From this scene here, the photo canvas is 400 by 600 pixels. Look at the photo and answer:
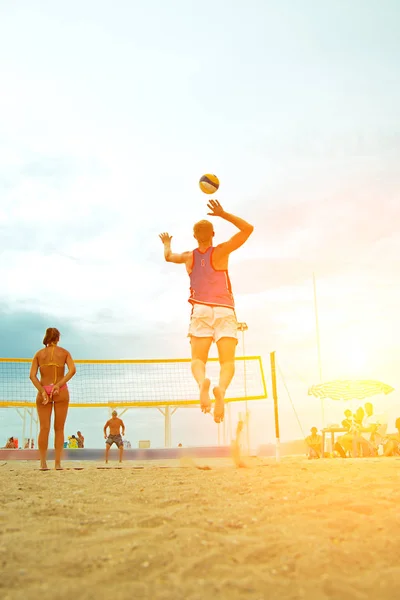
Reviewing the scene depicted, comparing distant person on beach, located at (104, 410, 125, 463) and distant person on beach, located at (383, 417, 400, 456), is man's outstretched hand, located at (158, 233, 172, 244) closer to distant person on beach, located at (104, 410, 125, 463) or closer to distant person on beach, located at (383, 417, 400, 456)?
distant person on beach, located at (383, 417, 400, 456)

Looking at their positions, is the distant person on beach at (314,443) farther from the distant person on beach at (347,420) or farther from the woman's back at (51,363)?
the woman's back at (51,363)

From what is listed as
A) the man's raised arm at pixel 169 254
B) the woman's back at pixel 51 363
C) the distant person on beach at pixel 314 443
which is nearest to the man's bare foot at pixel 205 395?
the man's raised arm at pixel 169 254

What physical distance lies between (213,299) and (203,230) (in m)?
0.63

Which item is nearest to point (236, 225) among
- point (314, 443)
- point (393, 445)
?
point (393, 445)

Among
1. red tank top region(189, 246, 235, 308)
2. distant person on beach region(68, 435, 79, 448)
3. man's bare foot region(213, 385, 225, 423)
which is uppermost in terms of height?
red tank top region(189, 246, 235, 308)

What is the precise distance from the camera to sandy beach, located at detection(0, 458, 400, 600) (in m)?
1.67

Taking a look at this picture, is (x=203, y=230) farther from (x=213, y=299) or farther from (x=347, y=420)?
(x=347, y=420)

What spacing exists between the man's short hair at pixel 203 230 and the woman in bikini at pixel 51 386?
7.34 feet

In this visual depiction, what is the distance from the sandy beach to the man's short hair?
95.5 inches

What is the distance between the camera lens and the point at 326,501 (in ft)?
8.73

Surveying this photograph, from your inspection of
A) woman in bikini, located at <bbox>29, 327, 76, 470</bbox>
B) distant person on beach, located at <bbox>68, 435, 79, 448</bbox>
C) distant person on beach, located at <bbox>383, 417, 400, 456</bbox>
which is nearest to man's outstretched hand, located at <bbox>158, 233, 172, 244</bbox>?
woman in bikini, located at <bbox>29, 327, 76, 470</bbox>

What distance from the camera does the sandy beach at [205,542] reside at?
1.67 metres

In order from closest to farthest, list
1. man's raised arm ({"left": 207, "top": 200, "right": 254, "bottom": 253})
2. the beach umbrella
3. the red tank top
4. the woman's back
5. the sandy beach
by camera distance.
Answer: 1. the sandy beach
2. man's raised arm ({"left": 207, "top": 200, "right": 254, "bottom": 253})
3. the red tank top
4. the woman's back
5. the beach umbrella

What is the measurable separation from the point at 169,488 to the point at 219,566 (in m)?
1.48
